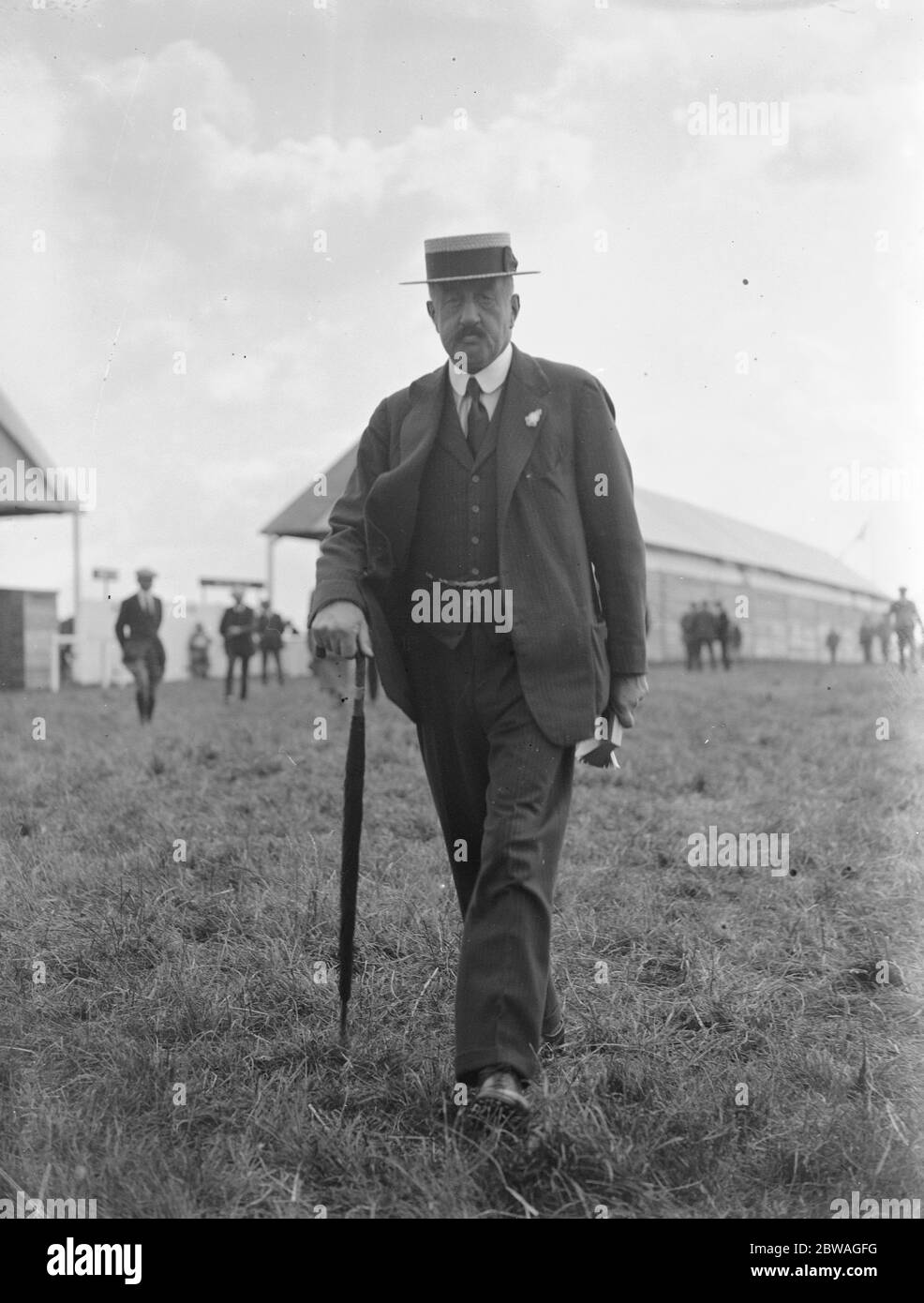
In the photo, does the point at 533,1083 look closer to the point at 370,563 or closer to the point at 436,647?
the point at 436,647

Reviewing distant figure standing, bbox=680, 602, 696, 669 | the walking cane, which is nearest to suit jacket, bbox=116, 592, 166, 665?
the walking cane

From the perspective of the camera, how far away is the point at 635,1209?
252cm

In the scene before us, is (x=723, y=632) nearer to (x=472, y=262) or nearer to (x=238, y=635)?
(x=238, y=635)

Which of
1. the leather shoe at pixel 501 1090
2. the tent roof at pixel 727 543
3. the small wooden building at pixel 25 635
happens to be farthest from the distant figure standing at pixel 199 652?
the leather shoe at pixel 501 1090

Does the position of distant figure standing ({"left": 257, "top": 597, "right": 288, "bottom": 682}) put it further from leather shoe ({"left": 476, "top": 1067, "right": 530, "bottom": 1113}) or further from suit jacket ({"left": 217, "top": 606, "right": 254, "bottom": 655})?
leather shoe ({"left": 476, "top": 1067, "right": 530, "bottom": 1113})

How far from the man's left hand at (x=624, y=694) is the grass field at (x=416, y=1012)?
0.87m

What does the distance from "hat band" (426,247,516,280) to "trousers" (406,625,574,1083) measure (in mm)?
907

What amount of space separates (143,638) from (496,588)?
9.74 metres

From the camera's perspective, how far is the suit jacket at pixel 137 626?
12.3 meters

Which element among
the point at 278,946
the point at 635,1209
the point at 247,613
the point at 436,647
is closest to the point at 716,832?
the point at 278,946

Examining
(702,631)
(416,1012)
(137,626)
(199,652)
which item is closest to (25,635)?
(137,626)

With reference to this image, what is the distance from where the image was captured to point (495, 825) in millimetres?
2998

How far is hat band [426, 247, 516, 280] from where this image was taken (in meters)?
3.17

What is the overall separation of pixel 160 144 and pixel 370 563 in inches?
81.5
